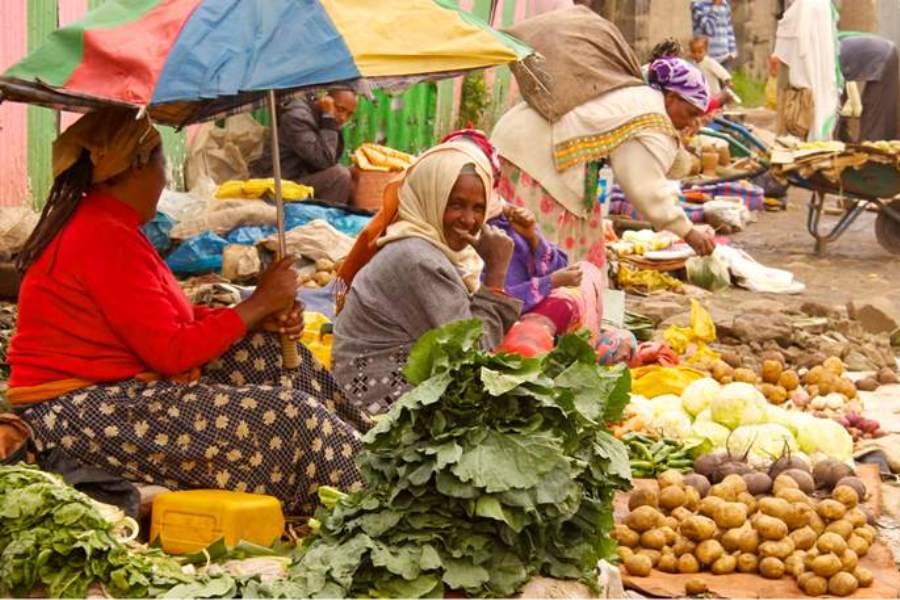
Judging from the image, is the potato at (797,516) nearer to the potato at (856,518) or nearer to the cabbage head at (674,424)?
the potato at (856,518)

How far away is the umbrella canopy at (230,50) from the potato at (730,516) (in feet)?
5.24

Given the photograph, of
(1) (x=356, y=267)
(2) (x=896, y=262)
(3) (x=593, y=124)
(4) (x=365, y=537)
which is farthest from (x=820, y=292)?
(4) (x=365, y=537)

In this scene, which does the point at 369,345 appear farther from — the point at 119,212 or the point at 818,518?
the point at 818,518

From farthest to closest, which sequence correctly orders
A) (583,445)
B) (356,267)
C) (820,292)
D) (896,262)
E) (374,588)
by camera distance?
(896,262) < (820,292) < (356,267) < (583,445) < (374,588)

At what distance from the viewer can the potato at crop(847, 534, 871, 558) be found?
16.0 feet

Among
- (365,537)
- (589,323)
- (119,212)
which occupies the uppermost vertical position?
(119,212)

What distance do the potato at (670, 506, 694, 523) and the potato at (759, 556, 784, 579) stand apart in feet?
0.98

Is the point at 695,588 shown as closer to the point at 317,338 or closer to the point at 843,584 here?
the point at 843,584

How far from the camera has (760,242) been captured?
49.0ft

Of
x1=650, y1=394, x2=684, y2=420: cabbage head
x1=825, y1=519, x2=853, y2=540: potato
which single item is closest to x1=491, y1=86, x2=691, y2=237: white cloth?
x1=650, y1=394, x2=684, y2=420: cabbage head

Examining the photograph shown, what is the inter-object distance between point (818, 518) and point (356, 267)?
6.43 ft

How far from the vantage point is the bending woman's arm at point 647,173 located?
7504 mm

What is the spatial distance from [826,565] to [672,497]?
58 cm

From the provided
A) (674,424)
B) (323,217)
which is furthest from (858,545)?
(323,217)
